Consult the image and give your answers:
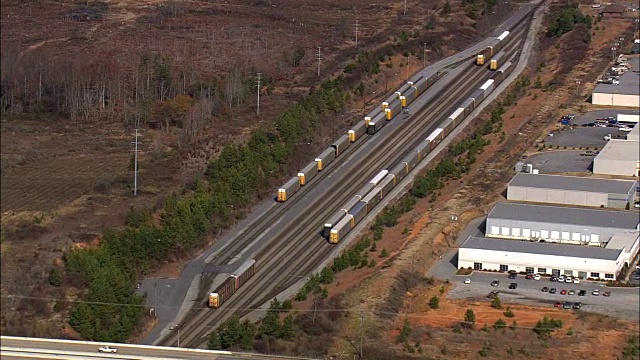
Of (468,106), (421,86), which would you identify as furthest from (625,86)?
(421,86)

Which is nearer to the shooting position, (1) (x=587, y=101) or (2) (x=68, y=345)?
(2) (x=68, y=345)

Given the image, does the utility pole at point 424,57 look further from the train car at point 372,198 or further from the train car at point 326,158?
the train car at point 372,198

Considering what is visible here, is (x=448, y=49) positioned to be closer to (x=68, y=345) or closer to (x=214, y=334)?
(x=214, y=334)

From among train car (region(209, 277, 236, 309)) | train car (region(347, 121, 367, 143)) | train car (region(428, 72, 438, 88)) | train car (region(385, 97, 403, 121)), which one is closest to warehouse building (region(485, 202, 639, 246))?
train car (region(209, 277, 236, 309))

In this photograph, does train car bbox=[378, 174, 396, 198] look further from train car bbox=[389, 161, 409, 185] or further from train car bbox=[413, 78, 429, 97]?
→ train car bbox=[413, 78, 429, 97]

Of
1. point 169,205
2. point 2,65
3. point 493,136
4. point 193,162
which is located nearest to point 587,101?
point 493,136
